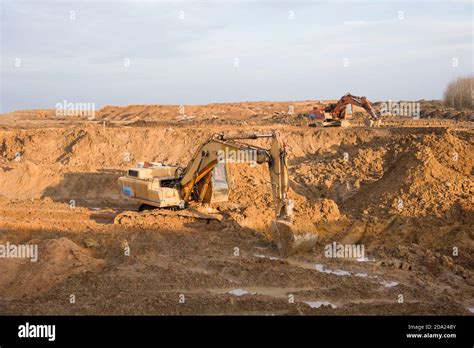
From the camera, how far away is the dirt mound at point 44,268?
949cm

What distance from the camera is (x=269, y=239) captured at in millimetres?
12727

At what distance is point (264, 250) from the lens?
465 inches

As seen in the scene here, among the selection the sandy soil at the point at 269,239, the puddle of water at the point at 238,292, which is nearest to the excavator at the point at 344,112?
the sandy soil at the point at 269,239

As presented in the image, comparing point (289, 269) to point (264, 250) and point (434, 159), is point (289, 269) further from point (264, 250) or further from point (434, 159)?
point (434, 159)

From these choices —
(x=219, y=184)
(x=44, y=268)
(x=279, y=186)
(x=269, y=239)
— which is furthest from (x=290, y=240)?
(x=44, y=268)

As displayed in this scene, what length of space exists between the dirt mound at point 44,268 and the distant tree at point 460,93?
108 ft

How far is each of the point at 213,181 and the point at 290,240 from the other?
352 cm

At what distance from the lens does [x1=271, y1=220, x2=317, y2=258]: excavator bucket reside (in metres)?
11.3

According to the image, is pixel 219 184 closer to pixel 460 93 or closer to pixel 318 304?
pixel 318 304

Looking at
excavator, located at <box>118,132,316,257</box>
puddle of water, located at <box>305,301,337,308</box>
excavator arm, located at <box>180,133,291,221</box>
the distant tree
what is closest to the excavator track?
excavator, located at <box>118,132,316,257</box>

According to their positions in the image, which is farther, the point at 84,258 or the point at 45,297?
the point at 84,258
